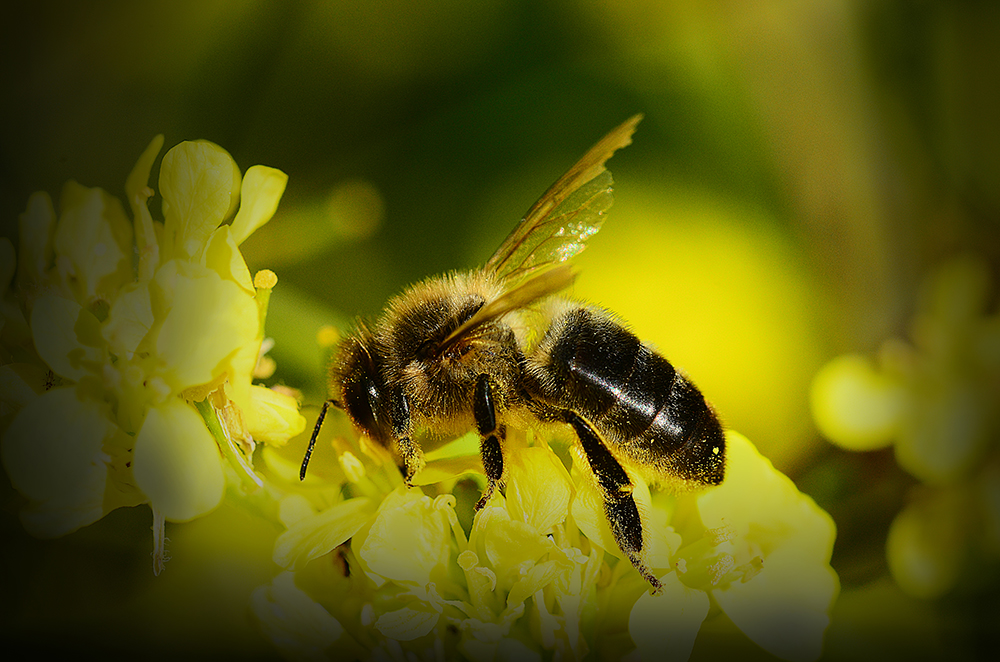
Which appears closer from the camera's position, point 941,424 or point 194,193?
point 194,193

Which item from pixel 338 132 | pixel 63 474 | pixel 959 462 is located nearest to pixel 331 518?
pixel 63 474

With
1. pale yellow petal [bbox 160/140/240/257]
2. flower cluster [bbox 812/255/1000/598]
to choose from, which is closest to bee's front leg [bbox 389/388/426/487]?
pale yellow petal [bbox 160/140/240/257]

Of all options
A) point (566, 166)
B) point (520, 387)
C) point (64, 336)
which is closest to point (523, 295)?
point (520, 387)

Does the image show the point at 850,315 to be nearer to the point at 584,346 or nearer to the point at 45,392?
the point at 584,346

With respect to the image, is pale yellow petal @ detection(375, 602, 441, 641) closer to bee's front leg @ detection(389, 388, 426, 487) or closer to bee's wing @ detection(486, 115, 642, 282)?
bee's front leg @ detection(389, 388, 426, 487)

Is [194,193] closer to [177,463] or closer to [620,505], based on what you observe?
[177,463]

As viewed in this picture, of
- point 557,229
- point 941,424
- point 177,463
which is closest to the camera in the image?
point 177,463
